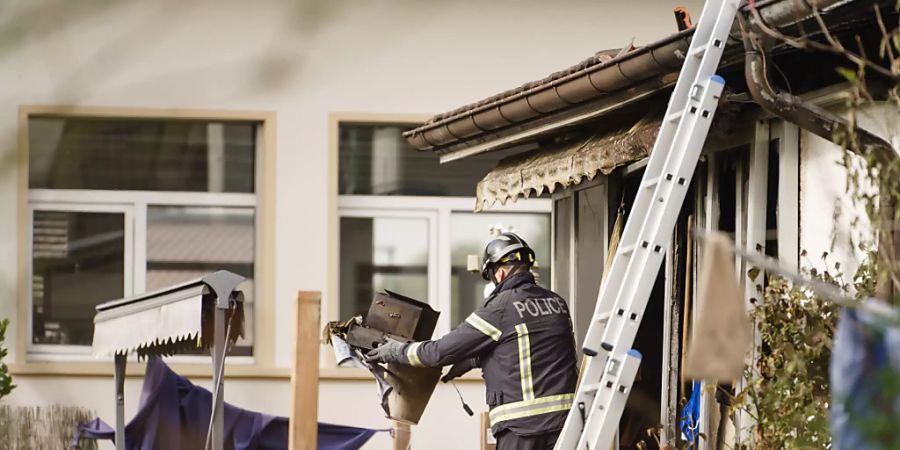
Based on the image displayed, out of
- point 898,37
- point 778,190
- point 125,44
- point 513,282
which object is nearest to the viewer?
point 125,44

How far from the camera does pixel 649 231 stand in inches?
219

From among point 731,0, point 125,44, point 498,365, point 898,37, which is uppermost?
point 731,0

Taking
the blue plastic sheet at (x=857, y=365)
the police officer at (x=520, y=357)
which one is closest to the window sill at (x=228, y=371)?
the police officer at (x=520, y=357)

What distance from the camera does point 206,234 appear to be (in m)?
13.2

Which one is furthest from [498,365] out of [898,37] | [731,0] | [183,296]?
[898,37]

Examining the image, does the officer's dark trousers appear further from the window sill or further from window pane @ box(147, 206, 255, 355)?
window pane @ box(147, 206, 255, 355)

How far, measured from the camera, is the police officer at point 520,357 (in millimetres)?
6840

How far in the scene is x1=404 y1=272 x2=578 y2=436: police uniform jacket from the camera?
22.4 feet

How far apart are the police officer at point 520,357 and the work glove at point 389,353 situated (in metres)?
0.14

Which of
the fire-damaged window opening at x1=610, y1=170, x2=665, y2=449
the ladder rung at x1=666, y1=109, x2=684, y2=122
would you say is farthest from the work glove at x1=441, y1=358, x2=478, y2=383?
the ladder rung at x1=666, y1=109, x2=684, y2=122

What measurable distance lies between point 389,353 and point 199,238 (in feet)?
20.8

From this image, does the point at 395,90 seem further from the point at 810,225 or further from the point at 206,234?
the point at 810,225

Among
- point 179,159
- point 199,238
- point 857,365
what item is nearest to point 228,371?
point 199,238

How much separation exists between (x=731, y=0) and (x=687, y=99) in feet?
1.37
